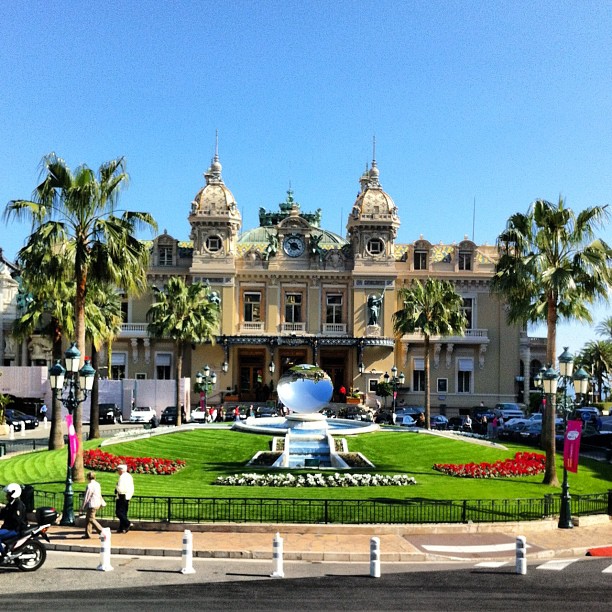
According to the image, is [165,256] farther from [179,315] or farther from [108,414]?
[179,315]

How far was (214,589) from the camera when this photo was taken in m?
14.5

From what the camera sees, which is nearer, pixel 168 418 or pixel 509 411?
pixel 168 418

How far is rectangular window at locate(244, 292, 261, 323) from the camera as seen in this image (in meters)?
64.6

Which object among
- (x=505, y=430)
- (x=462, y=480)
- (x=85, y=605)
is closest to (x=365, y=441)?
(x=462, y=480)

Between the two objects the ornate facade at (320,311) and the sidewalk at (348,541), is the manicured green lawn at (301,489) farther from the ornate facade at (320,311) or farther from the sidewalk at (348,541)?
the ornate facade at (320,311)

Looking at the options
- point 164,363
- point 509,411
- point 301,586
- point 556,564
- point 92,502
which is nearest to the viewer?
point 301,586

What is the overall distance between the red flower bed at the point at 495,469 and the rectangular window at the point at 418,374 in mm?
33045

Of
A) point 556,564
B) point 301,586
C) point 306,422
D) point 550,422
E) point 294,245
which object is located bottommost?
point 556,564

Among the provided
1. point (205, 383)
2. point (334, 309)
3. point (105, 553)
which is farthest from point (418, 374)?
point (105, 553)

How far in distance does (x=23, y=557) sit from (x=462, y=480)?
56.4ft

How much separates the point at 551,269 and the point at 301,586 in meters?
16.4

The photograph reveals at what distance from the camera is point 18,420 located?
49.8 m

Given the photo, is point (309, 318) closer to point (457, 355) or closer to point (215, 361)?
point (215, 361)

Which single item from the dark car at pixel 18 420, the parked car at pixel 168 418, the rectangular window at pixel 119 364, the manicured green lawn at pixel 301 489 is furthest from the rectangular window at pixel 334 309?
the manicured green lawn at pixel 301 489
